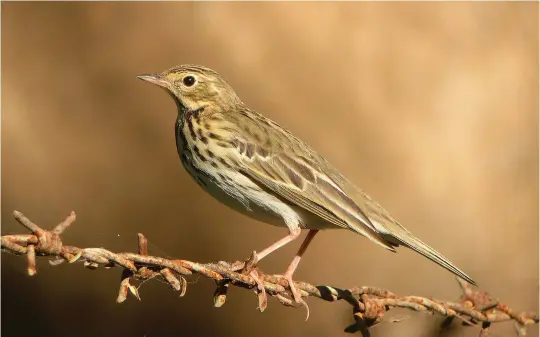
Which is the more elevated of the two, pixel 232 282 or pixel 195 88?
pixel 195 88

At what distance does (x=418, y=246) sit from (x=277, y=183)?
0.98m

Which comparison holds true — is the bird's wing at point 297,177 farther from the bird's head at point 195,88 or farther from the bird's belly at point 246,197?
the bird's head at point 195,88

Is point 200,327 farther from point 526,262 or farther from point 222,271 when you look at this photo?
point 222,271

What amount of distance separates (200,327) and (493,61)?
6.20 meters

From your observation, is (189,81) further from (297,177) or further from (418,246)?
(418,246)

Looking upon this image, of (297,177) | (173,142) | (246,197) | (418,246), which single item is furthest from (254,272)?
(173,142)

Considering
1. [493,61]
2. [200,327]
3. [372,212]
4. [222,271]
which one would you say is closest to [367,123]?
[493,61]

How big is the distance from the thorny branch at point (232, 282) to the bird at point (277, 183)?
337 mm

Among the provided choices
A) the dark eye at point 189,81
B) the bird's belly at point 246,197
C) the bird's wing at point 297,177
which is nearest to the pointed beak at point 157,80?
the dark eye at point 189,81

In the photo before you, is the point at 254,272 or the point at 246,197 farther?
the point at 246,197

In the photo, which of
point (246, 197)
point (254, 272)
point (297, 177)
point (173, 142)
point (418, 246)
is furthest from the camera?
point (173, 142)

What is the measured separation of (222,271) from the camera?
14.8 feet

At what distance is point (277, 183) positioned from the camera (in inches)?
229

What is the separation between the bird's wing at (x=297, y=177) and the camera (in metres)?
5.72
